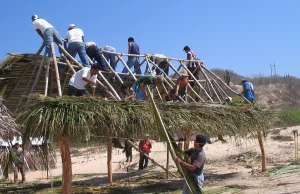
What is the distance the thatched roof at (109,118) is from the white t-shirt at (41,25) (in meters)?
2.89

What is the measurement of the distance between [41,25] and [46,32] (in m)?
0.36

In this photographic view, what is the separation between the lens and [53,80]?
1177cm

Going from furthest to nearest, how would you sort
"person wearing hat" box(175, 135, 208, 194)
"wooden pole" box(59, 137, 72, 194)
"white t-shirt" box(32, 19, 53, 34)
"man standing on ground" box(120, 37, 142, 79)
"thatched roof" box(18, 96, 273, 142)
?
"man standing on ground" box(120, 37, 142, 79), "white t-shirt" box(32, 19, 53, 34), "wooden pole" box(59, 137, 72, 194), "thatched roof" box(18, 96, 273, 142), "person wearing hat" box(175, 135, 208, 194)

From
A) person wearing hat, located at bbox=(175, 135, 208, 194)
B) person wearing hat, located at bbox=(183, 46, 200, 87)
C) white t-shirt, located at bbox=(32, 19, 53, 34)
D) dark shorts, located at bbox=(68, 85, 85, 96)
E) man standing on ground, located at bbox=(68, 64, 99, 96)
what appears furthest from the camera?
person wearing hat, located at bbox=(183, 46, 200, 87)

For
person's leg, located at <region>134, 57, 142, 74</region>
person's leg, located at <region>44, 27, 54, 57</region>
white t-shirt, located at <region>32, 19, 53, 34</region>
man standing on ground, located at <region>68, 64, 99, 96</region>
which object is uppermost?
white t-shirt, located at <region>32, 19, 53, 34</region>

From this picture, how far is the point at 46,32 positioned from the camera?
10914mm

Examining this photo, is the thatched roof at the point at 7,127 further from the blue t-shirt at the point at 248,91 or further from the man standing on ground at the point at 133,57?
the blue t-shirt at the point at 248,91

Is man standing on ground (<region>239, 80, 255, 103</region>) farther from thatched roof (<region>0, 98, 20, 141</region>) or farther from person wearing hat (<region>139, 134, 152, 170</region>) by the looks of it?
thatched roof (<region>0, 98, 20, 141</region>)

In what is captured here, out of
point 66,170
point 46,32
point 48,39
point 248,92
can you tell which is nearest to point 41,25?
point 46,32

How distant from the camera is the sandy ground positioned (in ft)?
37.6

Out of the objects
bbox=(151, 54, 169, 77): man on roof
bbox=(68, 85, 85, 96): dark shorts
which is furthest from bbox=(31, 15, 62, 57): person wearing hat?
bbox=(151, 54, 169, 77): man on roof

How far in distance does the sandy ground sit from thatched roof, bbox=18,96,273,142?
3.73 feet

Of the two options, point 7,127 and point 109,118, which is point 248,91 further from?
point 7,127

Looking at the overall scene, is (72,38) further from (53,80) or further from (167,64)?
(167,64)
